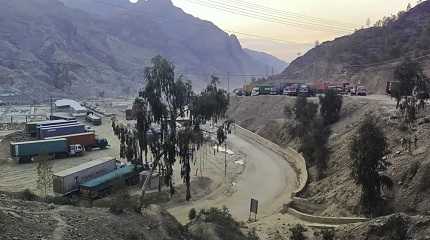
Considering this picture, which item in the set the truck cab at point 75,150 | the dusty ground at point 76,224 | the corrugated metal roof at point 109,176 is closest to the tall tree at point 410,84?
the corrugated metal roof at point 109,176

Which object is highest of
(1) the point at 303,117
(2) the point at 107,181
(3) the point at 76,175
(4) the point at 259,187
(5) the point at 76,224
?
(1) the point at 303,117

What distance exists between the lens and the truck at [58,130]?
69.6 meters

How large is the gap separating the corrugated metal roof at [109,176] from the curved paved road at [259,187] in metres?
6.58

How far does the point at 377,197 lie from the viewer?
108ft

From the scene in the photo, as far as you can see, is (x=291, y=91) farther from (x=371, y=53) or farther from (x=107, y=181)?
(x=107, y=181)

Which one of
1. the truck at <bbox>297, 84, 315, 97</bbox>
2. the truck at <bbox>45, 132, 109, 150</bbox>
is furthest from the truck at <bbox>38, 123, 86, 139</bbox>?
the truck at <bbox>297, 84, 315, 97</bbox>

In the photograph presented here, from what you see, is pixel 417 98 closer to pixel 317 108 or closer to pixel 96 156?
pixel 317 108

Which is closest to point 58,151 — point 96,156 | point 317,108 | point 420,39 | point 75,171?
point 96,156

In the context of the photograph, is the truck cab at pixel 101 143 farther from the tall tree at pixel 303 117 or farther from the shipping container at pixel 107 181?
the tall tree at pixel 303 117

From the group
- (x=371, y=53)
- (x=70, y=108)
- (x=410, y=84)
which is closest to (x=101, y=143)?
(x=410, y=84)

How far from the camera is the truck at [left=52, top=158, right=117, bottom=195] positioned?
4206cm

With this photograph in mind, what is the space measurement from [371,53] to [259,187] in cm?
8728

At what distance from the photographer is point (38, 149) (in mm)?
58750

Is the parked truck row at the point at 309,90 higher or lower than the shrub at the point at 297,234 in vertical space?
higher
